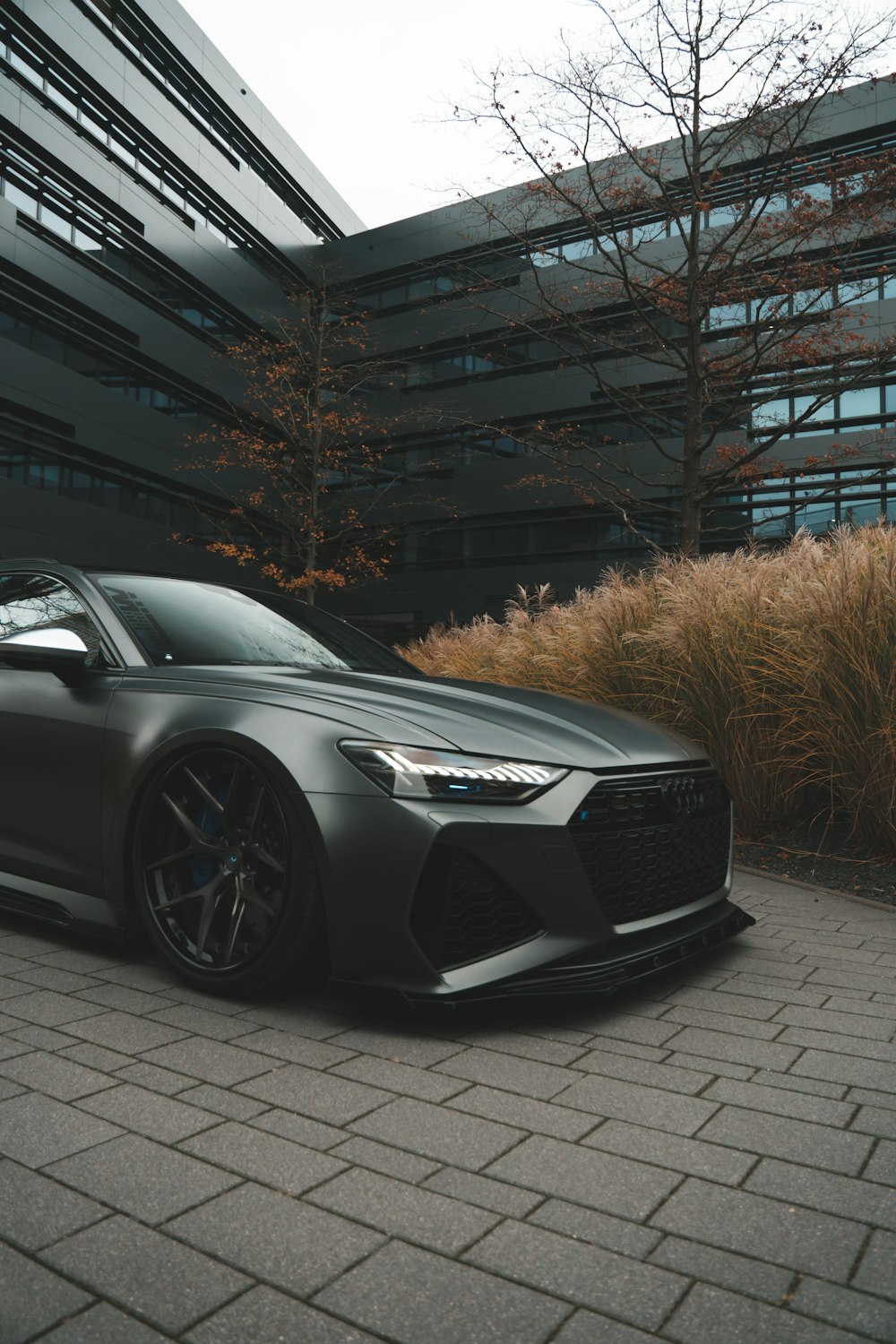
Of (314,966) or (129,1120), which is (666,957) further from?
(129,1120)

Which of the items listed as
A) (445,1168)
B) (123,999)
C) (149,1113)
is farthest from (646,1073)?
(123,999)

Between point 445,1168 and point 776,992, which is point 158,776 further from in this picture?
point 776,992

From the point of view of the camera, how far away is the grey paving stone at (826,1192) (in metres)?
1.92

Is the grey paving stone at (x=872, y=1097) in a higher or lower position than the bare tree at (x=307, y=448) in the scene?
lower

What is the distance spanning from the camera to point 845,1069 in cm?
270

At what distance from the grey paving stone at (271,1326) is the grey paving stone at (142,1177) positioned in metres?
0.34

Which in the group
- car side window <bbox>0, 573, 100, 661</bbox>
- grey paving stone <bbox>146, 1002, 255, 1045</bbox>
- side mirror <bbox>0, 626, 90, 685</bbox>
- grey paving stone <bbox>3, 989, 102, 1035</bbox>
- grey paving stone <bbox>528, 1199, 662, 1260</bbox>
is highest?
car side window <bbox>0, 573, 100, 661</bbox>

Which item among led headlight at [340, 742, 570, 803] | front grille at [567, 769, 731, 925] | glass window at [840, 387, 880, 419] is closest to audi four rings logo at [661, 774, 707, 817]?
front grille at [567, 769, 731, 925]

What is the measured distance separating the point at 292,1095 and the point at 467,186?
39.6 ft

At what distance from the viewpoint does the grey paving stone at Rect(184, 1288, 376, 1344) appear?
1.52m

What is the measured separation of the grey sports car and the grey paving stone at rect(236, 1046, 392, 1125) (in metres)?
0.33

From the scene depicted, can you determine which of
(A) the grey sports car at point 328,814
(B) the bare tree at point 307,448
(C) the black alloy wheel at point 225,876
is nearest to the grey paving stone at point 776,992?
(A) the grey sports car at point 328,814

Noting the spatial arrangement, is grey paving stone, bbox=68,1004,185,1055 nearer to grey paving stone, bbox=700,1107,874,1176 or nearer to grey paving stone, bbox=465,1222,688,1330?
grey paving stone, bbox=465,1222,688,1330

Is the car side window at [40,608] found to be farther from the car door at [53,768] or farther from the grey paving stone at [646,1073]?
the grey paving stone at [646,1073]
